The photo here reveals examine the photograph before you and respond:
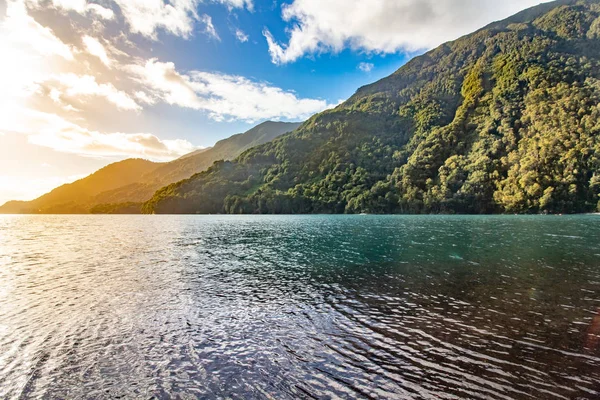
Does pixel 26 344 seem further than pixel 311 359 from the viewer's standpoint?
Yes

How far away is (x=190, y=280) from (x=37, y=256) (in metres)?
31.3

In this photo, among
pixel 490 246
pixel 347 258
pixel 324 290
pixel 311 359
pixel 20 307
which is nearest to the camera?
pixel 311 359

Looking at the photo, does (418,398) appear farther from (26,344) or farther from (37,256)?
(37,256)

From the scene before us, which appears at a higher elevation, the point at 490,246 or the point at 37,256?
the point at 37,256

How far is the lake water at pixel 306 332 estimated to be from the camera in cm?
1140

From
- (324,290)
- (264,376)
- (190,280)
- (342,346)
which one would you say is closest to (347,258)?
(324,290)

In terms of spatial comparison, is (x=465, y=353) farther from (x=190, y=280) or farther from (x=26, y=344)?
(x=190, y=280)

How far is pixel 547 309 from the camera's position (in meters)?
19.0

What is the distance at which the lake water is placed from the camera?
11398 mm

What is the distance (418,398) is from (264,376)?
555cm

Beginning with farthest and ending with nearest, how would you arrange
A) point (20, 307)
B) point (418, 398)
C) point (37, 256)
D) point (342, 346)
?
point (37, 256), point (20, 307), point (342, 346), point (418, 398)

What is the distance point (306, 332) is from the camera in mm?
16438

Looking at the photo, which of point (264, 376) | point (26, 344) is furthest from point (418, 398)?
point (26, 344)

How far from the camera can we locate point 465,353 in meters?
13.5
